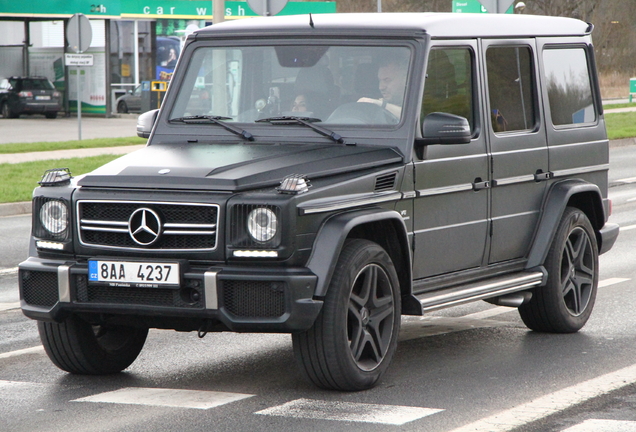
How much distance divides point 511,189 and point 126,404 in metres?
2.83

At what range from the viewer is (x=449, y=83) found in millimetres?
6922

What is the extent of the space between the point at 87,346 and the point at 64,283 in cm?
66

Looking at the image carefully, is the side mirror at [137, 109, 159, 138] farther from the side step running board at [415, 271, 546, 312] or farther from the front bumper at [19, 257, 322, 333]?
the side step running board at [415, 271, 546, 312]

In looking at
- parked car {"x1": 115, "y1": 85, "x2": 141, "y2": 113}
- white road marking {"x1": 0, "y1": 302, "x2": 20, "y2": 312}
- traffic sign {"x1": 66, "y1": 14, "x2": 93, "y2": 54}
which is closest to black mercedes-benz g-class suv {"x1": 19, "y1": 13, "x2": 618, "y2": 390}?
white road marking {"x1": 0, "y1": 302, "x2": 20, "y2": 312}

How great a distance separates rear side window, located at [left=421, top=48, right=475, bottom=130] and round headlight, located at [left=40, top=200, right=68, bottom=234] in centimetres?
206

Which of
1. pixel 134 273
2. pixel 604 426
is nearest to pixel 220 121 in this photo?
pixel 134 273

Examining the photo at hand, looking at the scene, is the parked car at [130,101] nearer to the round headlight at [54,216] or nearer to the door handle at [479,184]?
the door handle at [479,184]

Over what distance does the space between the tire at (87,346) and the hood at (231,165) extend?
2.75ft

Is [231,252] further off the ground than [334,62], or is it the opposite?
[334,62]

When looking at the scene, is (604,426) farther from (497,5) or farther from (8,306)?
(497,5)

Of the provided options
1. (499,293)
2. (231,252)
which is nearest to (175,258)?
(231,252)

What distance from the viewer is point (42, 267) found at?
598cm

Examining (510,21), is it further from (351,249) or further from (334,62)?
(351,249)

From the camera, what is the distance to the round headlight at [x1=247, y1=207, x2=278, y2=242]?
555 cm
